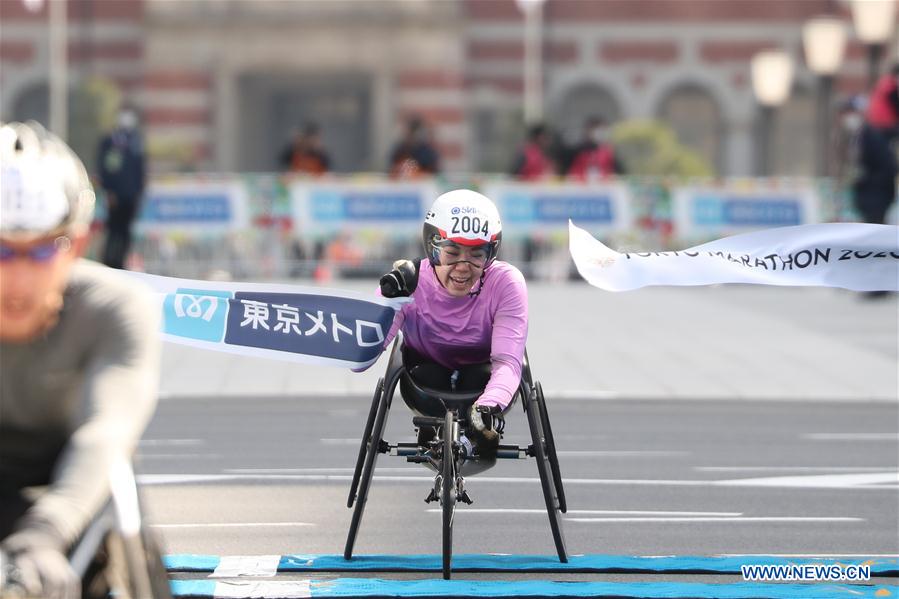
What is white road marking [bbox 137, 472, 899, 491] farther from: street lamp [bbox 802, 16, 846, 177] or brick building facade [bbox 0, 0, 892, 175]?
brick building facade [bbox 0, 0, 892, 175]

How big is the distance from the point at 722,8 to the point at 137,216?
29775 mm

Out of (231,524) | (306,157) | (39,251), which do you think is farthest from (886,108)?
(39,251)

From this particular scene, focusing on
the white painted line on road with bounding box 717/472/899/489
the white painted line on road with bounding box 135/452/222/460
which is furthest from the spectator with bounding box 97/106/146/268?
the white painted line on road with bounding box 717/472/899/489

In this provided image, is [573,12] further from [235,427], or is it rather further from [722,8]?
[235,427]

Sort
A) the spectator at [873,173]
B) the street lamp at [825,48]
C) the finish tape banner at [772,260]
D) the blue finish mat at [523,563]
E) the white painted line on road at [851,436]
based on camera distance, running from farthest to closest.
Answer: the street lamp at [825,48], the spectator at [873,173], the white painted line on road at [851,436], the finish tape banner at [772,260], the blue finish mat at [523,563]

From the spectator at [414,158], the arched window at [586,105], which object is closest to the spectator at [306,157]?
the spectator at [414,158]

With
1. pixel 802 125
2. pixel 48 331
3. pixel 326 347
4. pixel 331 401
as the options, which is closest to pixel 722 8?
pixel 802 125

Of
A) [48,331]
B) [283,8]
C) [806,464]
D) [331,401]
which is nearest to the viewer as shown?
[48,331]

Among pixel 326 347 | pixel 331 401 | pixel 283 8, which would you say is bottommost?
pixel 331 401

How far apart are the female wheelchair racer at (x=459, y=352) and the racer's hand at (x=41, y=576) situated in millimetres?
3315

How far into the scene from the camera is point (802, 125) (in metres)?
52.2

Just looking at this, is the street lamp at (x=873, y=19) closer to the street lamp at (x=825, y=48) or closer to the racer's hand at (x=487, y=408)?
the street lamp at (x=825, y=48)

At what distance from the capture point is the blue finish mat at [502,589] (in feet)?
22.6

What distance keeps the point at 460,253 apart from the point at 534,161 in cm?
1921
